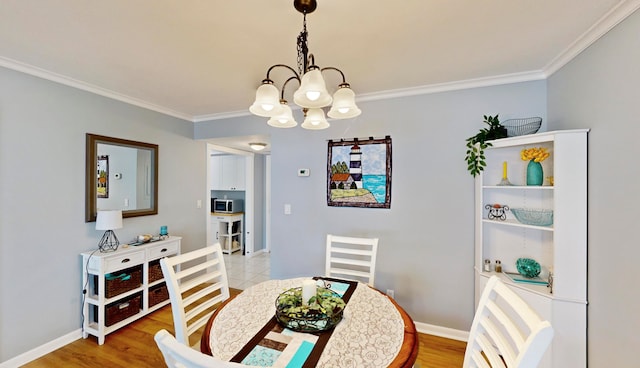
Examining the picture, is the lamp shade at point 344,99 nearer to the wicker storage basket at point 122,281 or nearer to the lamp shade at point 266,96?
the lamp shade at point 266,96

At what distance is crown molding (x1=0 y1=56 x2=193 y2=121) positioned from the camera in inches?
78.7

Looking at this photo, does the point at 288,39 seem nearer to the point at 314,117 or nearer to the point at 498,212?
the point at 314,117

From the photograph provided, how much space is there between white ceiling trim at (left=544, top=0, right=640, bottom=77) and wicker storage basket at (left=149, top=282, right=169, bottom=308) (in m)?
4.25

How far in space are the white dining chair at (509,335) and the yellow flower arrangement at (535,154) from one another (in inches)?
50.0

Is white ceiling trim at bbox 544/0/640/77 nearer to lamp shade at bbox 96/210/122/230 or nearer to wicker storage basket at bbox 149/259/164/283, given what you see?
lamp shade at bbox 96/210/122/230

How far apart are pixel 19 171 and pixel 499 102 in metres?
4.03

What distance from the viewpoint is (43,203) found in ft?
7.14

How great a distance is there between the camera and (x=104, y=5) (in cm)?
137

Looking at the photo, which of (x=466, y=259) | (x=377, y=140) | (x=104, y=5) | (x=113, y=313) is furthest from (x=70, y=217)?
(x=466, y=259)

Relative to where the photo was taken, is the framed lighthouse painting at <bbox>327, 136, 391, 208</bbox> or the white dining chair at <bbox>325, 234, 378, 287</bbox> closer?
the white dining chair at <bbox>325, 234, 378, 287</bbox>

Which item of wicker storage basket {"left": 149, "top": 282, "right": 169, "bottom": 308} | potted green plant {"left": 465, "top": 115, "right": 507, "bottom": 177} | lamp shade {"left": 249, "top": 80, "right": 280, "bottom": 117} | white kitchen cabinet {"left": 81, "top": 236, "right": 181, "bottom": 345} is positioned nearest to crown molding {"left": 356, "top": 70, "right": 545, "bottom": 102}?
potted green plant {"left": 465, "top": 115, "right": 507, "bottom": 177}

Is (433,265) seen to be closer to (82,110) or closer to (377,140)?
(377,140)

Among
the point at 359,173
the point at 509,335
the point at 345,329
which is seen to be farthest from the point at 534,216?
the point at 345,329

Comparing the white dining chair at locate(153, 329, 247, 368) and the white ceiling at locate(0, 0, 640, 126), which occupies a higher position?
the white ceiling at locate(0, 0, 640, 126)
